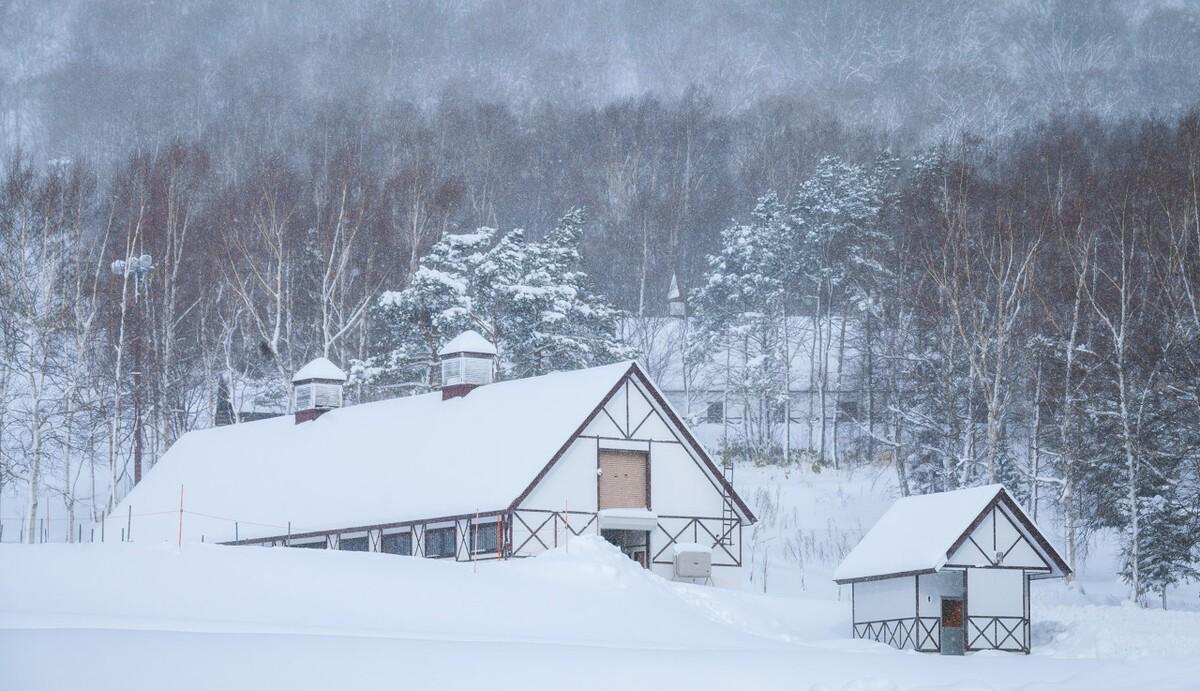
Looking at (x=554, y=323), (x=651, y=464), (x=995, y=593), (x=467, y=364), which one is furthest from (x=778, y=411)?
(x=995, y=593)

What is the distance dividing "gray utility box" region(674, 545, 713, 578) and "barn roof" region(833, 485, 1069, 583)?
3.62 m

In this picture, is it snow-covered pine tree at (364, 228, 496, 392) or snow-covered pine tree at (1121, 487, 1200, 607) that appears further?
snow-covered pine tree at (364, 228, 496, 392)

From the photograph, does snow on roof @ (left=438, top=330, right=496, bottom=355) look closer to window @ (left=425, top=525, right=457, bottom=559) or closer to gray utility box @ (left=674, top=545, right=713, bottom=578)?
window @ (left=425, top=525, right=457, bottom=559)

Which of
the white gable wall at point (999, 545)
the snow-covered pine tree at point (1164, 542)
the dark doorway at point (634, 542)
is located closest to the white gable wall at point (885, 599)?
the white gable wall at point (999, 545)

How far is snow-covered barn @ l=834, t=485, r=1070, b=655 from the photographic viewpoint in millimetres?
32469

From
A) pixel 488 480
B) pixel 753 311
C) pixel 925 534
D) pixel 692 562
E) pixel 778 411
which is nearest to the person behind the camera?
pixel 925 534

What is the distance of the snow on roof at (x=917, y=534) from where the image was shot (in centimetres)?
3262

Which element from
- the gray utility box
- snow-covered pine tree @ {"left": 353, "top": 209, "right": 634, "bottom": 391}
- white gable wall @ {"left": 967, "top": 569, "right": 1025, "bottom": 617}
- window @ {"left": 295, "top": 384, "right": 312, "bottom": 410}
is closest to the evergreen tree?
snow-covered pine tree @ {"left": 353, "top": 209, "right": 634, "bottom": 391}

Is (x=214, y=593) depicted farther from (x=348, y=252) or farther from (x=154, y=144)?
(x=154, y=144)

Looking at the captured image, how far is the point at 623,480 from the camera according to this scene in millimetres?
37594

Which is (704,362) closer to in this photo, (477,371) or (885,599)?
(477,371)

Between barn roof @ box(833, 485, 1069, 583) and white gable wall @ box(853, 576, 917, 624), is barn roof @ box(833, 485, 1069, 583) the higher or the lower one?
the higher one

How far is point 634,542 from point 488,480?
14.7 ft

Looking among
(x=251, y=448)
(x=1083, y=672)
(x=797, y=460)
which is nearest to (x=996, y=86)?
(x=797, y=460)
